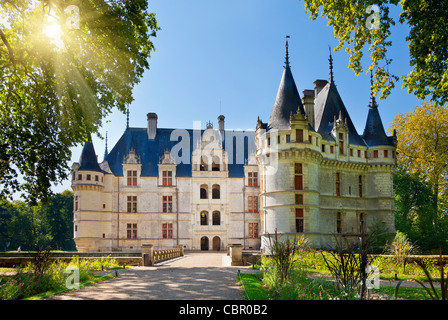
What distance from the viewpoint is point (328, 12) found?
14148 millimetres

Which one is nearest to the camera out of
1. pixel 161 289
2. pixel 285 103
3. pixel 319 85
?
pixel 161 289

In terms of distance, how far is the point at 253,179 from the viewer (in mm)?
40281

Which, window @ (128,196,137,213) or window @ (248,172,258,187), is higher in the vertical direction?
window @ (248,172,258,187)

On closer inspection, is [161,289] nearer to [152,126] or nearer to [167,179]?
[167,179]

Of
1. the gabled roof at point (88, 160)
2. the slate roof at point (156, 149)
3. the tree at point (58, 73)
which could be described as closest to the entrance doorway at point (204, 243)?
the slate roof at point (156, 149)

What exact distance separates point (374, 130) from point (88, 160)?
2594cm

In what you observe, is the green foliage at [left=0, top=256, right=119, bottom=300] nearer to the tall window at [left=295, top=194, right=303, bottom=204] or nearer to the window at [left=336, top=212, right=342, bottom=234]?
the tall window at [left=295, top=194, right=303, bottom=204]

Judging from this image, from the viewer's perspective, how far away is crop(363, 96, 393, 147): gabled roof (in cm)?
3281

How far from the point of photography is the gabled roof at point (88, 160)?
36.9m

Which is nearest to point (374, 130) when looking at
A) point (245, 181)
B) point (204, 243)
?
point (245, 181)

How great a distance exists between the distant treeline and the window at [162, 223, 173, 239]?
22369 millimetres

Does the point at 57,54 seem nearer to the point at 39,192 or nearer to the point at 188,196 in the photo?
the point at 39,192

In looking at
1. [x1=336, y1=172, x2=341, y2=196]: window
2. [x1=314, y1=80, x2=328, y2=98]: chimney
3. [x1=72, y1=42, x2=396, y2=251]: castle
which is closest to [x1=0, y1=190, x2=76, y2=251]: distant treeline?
[x1=72, y1=42, x2=396, y2=251]: castle

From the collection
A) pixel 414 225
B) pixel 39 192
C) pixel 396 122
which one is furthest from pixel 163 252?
pixel 396 122
